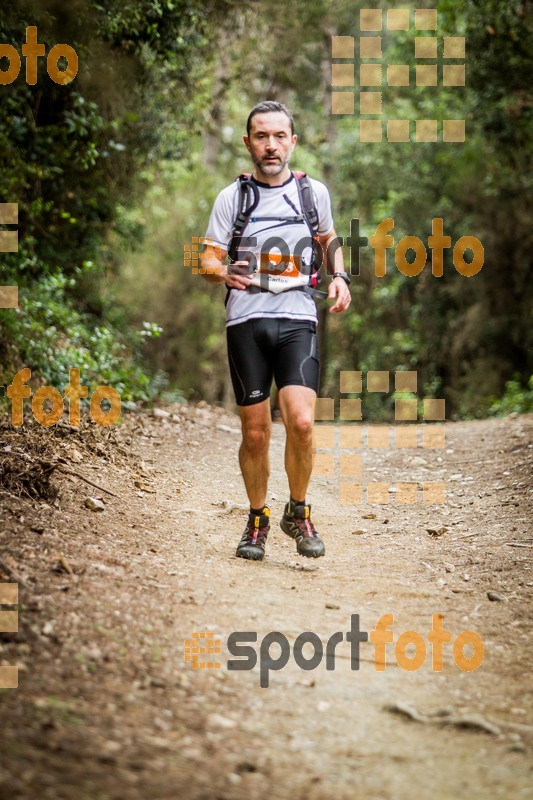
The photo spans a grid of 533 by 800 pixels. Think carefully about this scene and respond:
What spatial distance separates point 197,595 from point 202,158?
19434 mm

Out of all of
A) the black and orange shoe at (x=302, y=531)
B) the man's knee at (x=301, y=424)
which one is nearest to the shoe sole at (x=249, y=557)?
the black and orange shoe at (x=302, y=531)

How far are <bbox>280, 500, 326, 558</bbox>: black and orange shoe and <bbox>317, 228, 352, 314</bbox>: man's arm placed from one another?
1.23 metres

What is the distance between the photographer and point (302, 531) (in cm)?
527

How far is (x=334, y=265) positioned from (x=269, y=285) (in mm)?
520

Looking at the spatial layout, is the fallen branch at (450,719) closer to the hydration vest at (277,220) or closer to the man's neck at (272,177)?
the hydration vest at (277,220)

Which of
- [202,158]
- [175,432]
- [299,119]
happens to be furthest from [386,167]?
[175,432]

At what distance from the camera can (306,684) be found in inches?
134

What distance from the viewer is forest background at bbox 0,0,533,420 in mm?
9273

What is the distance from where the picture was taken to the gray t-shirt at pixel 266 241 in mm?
4918

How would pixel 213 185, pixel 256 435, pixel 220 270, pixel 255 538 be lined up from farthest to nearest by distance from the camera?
1. pixel 213 185
2. pixel 255 538
3. pixel 256 435
4. pixel 220 270

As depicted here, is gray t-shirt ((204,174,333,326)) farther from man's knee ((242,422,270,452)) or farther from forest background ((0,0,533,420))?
forest background ((0,0,533,420))

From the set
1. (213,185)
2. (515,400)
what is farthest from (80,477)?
(213,185)

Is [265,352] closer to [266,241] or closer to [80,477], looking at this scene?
[266,241]

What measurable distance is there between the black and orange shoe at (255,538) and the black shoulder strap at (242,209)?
1.56 m
